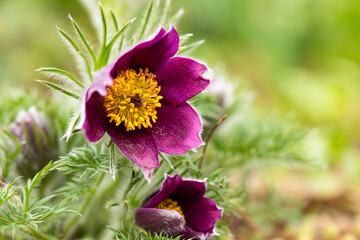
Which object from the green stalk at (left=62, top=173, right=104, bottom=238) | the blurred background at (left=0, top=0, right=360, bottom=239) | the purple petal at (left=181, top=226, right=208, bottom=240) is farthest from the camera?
the blurred background at (left=0, top=0, right=360, bottom=239)

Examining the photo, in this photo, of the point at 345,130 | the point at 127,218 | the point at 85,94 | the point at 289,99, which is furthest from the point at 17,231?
the point at 289,99

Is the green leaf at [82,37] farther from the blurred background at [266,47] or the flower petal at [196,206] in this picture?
the blurred background at [266,47]

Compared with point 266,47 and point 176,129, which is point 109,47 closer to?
point 176,129

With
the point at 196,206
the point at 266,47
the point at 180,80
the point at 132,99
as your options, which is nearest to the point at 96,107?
the point at 132,99

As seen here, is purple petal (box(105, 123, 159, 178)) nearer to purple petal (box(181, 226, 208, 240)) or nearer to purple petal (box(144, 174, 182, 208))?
purple petal (box(144, 174, 182, 208))

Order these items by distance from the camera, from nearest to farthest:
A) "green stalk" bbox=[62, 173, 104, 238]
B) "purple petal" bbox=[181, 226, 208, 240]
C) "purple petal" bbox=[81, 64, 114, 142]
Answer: "purple petal" bbox=[81, 64, 114, 142], "purple petal" bbox=[181, 226, 208, 240], "green stalk" bbox=[62, 173, 104, 238]

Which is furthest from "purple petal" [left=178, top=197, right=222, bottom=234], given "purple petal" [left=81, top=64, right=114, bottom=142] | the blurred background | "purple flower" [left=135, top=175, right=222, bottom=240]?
the blurred background

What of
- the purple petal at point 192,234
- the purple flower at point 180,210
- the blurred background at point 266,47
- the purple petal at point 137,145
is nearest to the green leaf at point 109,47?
the purple petal at point 137,145

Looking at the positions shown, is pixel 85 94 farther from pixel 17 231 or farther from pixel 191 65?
pixel 17 231
